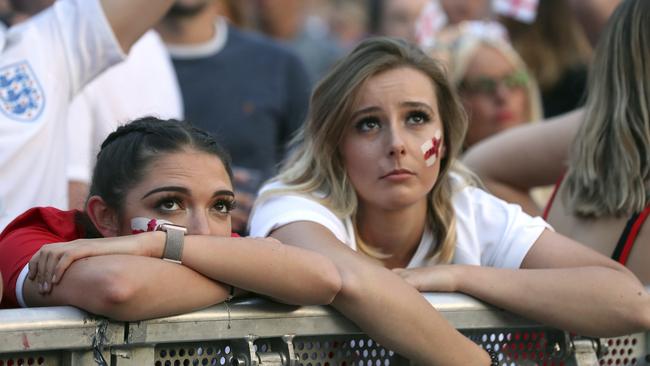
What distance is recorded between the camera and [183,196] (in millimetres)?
2535

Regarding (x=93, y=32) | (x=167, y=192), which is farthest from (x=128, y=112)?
(x=167, y=192)

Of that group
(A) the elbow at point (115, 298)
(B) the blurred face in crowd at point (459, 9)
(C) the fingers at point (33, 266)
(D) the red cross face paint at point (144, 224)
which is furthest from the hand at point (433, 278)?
(B) the blurred face in crowd at point (459, 9)

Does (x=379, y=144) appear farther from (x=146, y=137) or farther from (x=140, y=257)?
(x=140, y=257)

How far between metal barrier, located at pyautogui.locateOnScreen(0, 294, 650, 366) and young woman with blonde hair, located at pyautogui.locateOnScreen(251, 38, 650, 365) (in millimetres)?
68

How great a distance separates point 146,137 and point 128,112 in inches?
62.0

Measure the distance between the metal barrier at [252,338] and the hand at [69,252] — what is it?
0.12m

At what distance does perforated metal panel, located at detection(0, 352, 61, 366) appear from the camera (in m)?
2.08

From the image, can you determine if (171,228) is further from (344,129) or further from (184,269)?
(344,129)

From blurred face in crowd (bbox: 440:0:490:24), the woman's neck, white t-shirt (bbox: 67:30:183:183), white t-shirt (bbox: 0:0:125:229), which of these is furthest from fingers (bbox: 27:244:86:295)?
blurred face in crowd (bbox: 440:0:490:24)

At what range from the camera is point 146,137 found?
2639 mm

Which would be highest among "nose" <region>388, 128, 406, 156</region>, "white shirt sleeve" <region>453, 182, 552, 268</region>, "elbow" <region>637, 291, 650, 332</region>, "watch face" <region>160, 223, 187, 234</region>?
"nose" <region>388, 128, 406, 156</region>

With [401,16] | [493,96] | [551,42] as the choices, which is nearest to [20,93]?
[493,96]

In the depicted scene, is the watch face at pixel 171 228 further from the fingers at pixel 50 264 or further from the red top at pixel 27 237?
the red top at pixel 27 237

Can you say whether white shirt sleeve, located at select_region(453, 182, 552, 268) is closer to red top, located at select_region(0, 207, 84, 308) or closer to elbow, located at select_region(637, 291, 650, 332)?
elbow, located at select_region(637, 291, 650, 332)
